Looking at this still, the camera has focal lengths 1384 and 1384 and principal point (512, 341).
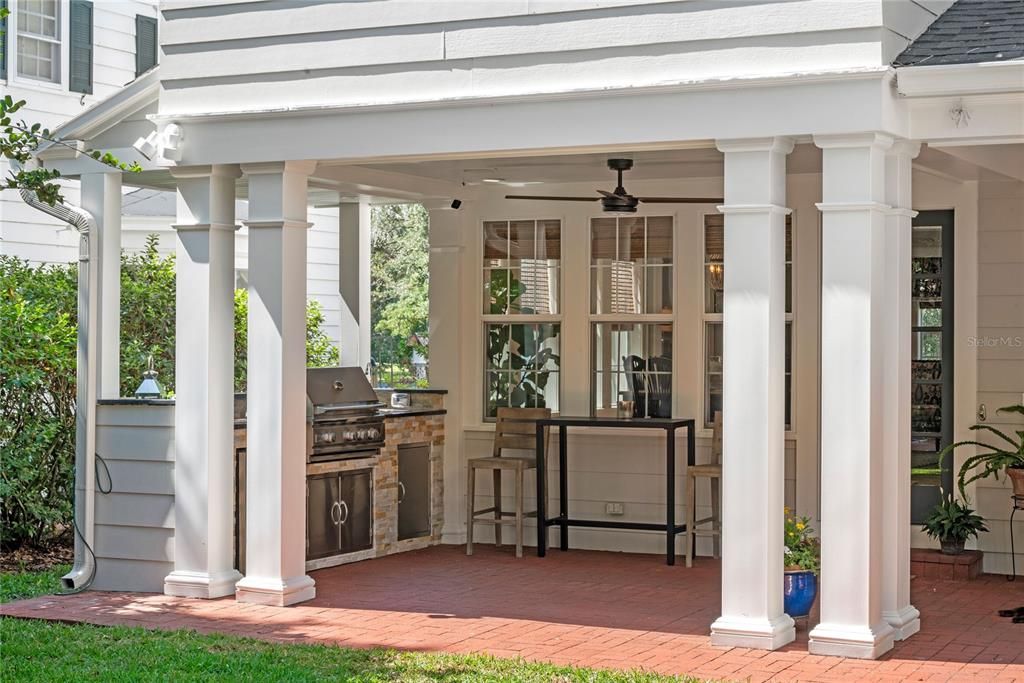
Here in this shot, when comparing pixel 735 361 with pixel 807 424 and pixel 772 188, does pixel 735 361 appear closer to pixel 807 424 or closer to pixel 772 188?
pixel 772 188

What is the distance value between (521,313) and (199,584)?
3.71 m

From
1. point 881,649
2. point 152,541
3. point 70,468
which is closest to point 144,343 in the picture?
point 70,468

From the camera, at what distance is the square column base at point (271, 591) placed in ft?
27.1

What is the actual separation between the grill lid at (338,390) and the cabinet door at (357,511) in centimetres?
52

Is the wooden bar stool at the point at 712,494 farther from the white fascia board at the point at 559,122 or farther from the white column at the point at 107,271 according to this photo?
the white column at the point at 107,271

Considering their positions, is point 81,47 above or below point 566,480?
above

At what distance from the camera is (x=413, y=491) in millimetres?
10883

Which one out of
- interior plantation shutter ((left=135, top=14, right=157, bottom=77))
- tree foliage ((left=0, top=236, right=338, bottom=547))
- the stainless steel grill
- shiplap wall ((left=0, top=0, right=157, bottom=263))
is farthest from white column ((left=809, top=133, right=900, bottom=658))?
interior plantation shutter ((left=135, top=14, right=157, bottom=77))

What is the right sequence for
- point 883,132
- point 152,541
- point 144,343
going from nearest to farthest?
point 883,132
point 152,541
point 144,343

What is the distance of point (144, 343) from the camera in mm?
12094

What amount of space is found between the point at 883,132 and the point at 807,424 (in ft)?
12.2

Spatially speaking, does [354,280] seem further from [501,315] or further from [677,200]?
[677,200]

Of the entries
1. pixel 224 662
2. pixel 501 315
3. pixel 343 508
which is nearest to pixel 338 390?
pixel 343 508

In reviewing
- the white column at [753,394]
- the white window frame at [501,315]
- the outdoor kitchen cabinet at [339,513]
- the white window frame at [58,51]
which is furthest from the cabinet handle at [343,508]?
the white window frame at [58,51]
